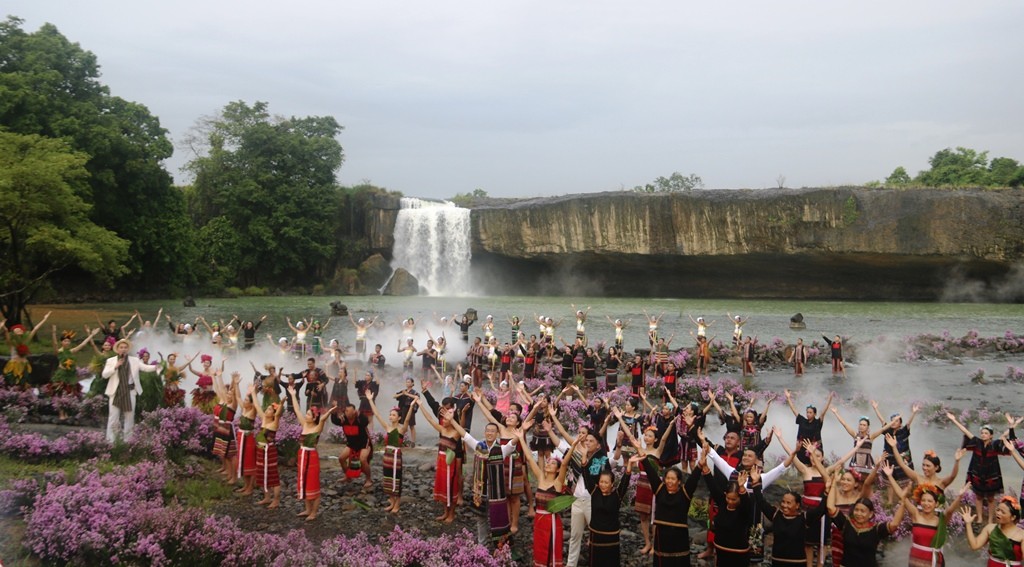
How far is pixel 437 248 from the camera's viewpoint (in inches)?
2050

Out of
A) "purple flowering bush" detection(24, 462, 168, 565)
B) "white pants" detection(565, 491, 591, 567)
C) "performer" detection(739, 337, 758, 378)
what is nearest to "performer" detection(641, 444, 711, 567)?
"white pants" detection(565, 491, 591, 567)

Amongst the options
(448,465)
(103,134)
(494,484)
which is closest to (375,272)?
(103,134)

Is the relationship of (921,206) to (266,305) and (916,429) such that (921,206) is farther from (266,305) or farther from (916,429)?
(266,305)

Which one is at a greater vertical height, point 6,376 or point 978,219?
point 978,219

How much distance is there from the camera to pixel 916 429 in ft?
49.8

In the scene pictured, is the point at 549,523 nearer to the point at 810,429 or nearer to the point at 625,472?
the point at 625,472

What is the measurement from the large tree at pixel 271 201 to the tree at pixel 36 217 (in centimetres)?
2656

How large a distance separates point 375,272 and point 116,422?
42.2 meters

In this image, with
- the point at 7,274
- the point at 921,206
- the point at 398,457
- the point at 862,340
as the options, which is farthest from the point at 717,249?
the point at 398,457

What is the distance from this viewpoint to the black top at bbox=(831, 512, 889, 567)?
6.74 metres

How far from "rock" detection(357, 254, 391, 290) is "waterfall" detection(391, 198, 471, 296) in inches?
42.5

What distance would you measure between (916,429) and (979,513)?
5.96m

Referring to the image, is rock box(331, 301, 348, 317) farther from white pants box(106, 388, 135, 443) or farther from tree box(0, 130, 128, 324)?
white pants box(106, 388, 135, 443)

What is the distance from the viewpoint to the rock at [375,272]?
52844mm
